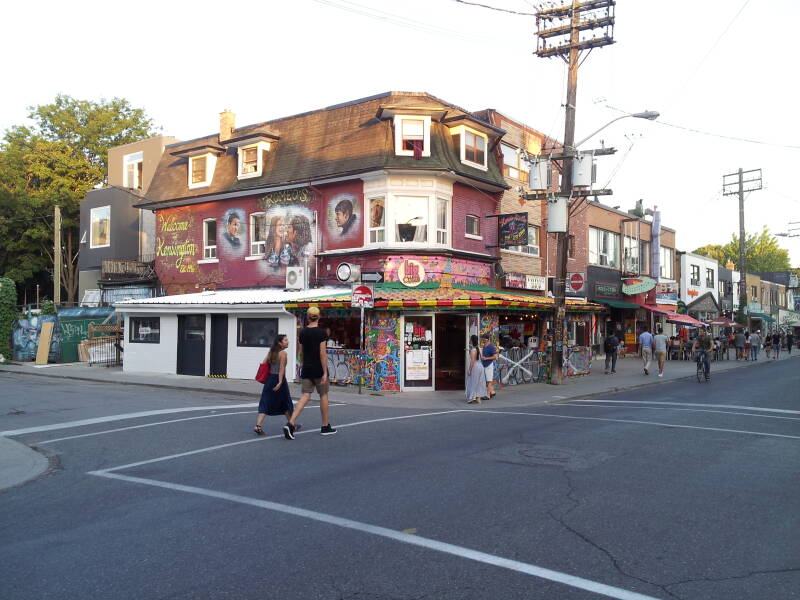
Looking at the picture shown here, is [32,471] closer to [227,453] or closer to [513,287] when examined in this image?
[227,453]

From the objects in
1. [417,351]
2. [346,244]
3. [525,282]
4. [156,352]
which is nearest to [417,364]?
[417,351]

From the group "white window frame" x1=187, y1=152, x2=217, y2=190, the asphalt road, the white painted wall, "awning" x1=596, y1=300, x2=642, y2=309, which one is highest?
"white window frame" x1=187, y1=152, x2=217, y2=190

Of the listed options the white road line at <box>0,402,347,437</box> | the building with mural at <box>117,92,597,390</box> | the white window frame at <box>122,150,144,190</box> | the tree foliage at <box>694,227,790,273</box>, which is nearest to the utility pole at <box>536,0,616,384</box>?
the building with mural at <box>117,92,597,390</box>

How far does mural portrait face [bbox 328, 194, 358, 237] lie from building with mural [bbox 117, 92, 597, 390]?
0.05 m

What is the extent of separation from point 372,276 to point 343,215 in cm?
258

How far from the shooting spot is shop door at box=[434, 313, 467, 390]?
63.5 feet

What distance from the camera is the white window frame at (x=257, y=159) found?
23208 millimetres

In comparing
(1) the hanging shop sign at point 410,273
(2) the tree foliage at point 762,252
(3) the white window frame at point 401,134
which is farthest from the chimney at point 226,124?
(2) the tree foliage at point 762,252

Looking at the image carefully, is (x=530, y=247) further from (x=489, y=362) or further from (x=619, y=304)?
(x=489, y=362)

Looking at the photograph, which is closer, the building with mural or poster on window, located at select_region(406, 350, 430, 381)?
poster on window, located at select_region(406, 350, 430, 381)

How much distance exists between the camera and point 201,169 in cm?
2506

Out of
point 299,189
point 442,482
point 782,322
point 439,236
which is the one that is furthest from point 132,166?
point 782,322

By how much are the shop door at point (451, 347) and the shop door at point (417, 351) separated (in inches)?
37.7

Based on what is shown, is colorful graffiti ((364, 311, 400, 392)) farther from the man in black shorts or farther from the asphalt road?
the man in black shorts
